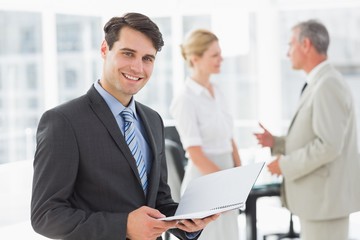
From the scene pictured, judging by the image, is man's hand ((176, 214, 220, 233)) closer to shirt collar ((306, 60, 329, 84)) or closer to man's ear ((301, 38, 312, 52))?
shirt collar ((306, 60, 329, 84))

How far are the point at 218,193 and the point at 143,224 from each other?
26 cm

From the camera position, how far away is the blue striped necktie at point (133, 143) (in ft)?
5.89

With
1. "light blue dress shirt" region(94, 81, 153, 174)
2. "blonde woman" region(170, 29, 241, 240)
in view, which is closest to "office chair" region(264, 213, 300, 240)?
"blonde woman" region(170, 29, 241, 240)

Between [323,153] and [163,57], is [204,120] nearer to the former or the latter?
[323,153]

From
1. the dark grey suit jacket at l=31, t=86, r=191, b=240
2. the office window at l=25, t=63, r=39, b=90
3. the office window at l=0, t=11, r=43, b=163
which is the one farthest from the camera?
the office window at l=25, t=63, r=39, b=90

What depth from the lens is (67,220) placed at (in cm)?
161

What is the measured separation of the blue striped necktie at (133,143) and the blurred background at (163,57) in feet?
15.8

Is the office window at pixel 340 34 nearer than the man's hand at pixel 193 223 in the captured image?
No

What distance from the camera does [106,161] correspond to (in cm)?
170

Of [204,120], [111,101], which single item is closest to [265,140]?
[204,120]

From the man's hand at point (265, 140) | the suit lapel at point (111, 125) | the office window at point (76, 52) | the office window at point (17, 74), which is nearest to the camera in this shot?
the suit lapel at point (111, 125)

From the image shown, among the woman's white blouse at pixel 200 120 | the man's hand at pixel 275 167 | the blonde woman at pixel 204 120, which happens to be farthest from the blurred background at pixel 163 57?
the man's hand at pixel 275 167

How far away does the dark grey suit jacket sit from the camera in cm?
162

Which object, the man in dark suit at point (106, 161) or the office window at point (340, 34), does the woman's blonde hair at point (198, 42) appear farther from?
the office window at point (340, 34)
